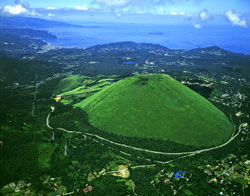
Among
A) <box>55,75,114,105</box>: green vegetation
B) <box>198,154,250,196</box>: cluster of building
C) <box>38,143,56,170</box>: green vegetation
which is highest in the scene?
<box>55,75,114,105</box>: green vegetation

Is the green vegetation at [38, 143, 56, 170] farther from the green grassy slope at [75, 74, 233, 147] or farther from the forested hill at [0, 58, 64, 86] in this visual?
the forested hill at [0, 58, 64, 86]

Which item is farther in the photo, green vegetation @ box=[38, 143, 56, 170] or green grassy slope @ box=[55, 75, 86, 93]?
green grassy slope @ box=[55, 75, 86, 93]

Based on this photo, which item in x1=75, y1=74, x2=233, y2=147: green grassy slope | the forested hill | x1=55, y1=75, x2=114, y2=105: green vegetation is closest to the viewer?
x1=75, y1=74, x2=233, y2=147: green grassy slope

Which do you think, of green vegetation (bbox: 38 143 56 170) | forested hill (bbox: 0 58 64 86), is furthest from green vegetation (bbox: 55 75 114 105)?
green vegetation (bbox: 38 143 56 170)

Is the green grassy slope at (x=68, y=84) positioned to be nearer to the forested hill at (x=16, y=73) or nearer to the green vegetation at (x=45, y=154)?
the forested hill at (x=16, y=73)

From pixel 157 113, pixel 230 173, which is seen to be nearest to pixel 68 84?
pixel 157 113

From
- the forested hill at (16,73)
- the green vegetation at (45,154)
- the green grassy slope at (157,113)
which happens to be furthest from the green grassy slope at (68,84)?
the green vegetation at (45,154)

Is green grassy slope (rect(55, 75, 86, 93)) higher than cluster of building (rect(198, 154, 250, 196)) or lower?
higher

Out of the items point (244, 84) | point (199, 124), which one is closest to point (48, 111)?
point (199, 124)
